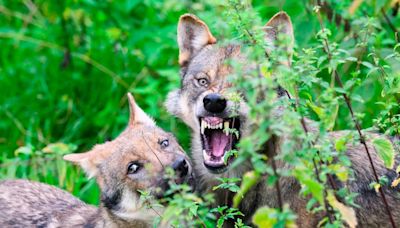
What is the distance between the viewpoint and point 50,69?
8617 millimetres

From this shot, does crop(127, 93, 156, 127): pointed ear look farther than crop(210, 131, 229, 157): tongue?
Yes

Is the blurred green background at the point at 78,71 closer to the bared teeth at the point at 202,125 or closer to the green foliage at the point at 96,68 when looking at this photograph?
the green foliage at the point at 96,68

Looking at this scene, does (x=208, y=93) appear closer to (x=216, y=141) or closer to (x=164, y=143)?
(x=216, y=141)

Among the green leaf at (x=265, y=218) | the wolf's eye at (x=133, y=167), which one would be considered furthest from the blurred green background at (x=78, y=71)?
the green leaf at (x=265, y=218)

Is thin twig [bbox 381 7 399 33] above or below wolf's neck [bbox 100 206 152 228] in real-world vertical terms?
above

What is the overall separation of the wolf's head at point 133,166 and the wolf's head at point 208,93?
0.18 metres

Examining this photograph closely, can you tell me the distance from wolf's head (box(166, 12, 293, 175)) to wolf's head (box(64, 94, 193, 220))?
0.60 feet

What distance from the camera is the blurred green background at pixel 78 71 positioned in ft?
24.8

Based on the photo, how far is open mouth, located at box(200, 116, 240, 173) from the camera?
5.30 metres

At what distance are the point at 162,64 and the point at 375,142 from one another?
4252 mm

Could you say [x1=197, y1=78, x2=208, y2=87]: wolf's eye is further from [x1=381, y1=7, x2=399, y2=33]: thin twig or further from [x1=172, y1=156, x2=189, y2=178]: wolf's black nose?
[x1=381, y1=7, x2=399, y2=33]: thin twig

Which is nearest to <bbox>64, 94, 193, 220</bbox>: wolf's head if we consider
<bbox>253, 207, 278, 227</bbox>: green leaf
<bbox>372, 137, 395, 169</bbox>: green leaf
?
<bbox>372, 137, 395, 169</bbox>: green leaf

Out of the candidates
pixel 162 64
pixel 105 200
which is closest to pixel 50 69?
pixel 162 64

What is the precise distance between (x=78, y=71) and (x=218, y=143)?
11.3 ft
